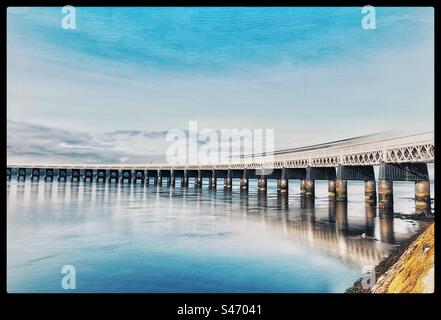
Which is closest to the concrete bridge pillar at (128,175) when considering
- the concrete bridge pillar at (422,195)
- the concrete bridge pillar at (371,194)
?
the concrete bridge pillar at (371,194)

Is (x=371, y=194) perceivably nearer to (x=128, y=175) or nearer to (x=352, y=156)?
(x=352, y=156)

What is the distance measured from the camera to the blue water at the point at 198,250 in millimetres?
13602

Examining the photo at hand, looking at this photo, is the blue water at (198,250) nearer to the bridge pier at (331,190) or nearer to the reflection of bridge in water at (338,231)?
the reflection of bridge in water at (338,231)

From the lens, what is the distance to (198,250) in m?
19.1

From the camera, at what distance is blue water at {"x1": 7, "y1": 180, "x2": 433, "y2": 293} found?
535 inches

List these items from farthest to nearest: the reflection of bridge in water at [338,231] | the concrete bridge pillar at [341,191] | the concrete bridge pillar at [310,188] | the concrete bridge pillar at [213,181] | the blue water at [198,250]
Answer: the concrete bridge pillar at [213,181] < the concrete bridge pillar at [310,188] < the concrete bridge pillar at [341,191] < the reflection of bridge in water at [338,231] < the blue water at [198,250]

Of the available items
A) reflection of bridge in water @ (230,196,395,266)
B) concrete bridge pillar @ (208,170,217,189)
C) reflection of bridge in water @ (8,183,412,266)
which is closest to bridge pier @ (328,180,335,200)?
reflection of bridge in water @ (8,183,412,266)

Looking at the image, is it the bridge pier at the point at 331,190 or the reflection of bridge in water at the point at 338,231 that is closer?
the reflection of bridge in water at the point at 338,231

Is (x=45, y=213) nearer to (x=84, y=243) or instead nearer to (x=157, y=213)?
(x=157, y=213)

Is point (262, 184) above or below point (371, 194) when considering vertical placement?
above

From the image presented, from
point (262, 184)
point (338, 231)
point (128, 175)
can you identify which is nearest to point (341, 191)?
point (338, 231)

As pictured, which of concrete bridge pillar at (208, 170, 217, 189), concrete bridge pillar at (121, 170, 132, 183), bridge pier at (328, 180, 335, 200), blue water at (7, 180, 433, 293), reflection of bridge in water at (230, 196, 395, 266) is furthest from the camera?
concrete bridge pillar at (121, 170, 132, 183)

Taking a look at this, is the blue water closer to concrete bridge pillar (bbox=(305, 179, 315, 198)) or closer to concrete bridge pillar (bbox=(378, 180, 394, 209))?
concrete bridge pillar (bbox=(378, 180, 394, 209))
